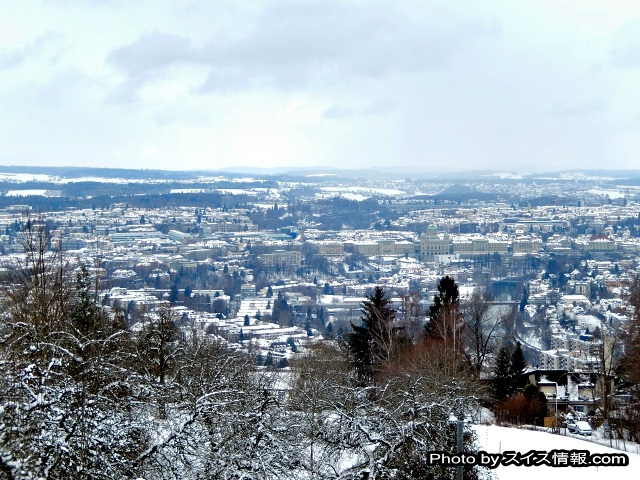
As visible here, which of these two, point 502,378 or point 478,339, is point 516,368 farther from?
point 478,339

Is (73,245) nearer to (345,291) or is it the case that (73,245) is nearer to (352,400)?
(345,291)

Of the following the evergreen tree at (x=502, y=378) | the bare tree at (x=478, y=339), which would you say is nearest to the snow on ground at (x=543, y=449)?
the bare tree at (x=478, y=339)

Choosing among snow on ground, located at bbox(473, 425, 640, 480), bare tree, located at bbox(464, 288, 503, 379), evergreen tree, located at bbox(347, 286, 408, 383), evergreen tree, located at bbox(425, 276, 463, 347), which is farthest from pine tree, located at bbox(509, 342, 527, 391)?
snow on ground, located at bbox(473, 425, 640, 480)

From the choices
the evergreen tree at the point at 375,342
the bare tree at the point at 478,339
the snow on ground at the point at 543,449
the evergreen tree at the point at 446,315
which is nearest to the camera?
the snow on ground at the point at 543,449

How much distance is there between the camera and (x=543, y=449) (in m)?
9.90

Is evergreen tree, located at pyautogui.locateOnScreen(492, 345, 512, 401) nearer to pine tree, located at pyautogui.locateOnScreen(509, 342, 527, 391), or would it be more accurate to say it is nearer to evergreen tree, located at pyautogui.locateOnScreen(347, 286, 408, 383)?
pine tree, located at pyautogui.locateOnScreen(509, 342, 527, 391)

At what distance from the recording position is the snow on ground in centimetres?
830

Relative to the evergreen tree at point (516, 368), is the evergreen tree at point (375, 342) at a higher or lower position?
higher

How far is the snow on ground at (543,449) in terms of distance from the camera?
8305 mm

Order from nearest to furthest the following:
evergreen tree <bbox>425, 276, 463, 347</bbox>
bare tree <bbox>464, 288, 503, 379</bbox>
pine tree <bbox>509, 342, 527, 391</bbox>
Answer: evergreen tree <bbox>425, 276, 463, 347</bbox> → bare tree <bbox>464, 288, 503, 379</bbox> → pine tree <bbox>509, 342, 527, 391</bbox>

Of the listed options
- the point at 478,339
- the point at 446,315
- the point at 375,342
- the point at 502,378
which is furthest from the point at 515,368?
the point at 375,342

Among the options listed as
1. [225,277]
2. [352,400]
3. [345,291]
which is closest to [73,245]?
[225,277]

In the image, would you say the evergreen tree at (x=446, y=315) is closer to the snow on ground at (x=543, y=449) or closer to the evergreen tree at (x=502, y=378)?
the evergreen tree at (x=502, y=378)

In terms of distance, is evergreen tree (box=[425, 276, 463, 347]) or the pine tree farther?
the pine tree
